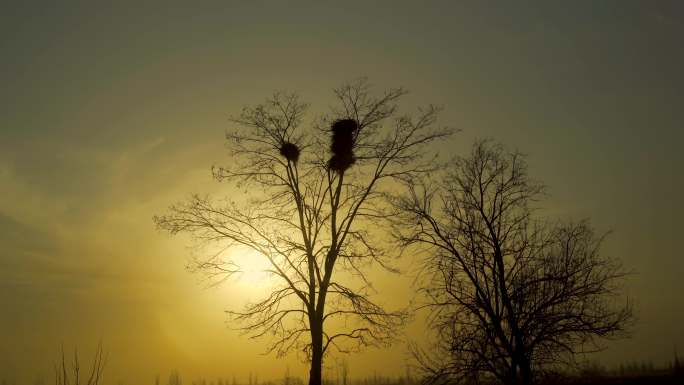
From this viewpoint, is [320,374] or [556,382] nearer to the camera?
[556,382]

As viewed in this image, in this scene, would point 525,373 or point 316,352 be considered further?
point 316,352

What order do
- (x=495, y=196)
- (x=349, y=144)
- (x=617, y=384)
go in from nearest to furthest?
(x=495, y=196) < (x=349, y=144) < (x=617, y=384)

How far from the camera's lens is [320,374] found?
1549cm

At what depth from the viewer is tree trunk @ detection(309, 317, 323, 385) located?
50.7 feet

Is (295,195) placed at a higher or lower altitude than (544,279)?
higher

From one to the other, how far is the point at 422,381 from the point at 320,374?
2938 mm

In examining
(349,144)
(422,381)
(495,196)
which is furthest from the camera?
(349,144)

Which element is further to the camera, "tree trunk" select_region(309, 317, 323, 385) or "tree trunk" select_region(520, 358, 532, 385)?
"tree trunk" select_region(309, 317, 323, 385)

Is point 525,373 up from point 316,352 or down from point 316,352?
down

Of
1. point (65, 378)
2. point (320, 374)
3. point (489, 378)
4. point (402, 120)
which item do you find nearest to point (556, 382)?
point (489, 378)

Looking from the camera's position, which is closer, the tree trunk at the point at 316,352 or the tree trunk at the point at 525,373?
the tree trunk at the point at 525,373

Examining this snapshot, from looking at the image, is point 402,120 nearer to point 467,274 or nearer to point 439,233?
point 439,233

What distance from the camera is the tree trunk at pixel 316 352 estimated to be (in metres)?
15.4

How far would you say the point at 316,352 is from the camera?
1575cm
